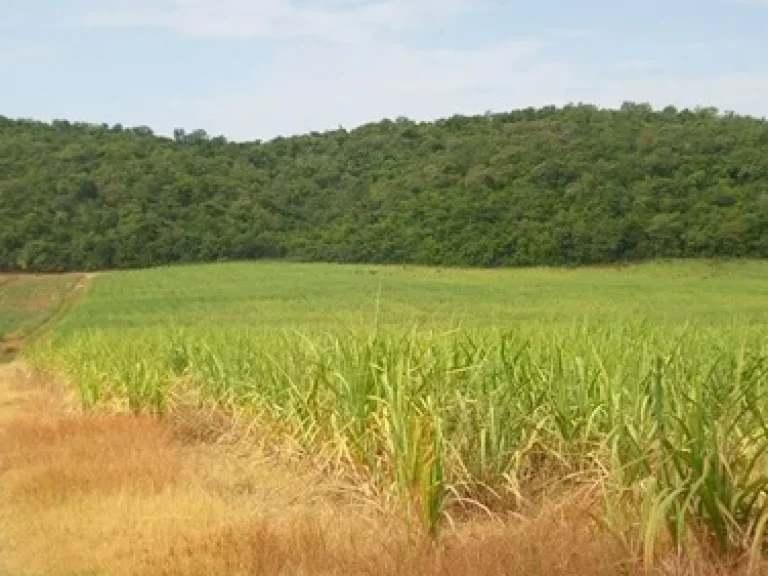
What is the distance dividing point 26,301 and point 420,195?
3386cm

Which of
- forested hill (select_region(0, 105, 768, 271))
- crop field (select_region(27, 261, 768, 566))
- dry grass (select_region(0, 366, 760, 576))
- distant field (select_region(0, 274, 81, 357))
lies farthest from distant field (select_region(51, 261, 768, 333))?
dry grass (select_region(0, 366, 760, 576))

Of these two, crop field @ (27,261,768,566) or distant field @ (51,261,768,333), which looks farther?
distant field @ (51,261,768,333)

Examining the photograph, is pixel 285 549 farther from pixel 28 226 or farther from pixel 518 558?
pixel 28 226

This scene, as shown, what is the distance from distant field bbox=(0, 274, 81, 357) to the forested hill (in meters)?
4.71

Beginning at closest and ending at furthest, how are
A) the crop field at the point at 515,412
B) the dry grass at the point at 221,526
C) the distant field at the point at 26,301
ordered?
the crop field at the point at 515,412
the dry grass at the point at 221,526
the distant field at the point at 26,301

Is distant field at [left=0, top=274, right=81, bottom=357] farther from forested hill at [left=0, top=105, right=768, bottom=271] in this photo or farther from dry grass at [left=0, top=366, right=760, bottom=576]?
dry grass at [left=0, top=366, right=760, bottom=576]

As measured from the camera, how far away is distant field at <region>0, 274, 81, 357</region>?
4988 cm

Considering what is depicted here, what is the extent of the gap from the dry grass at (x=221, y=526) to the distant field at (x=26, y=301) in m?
37.3

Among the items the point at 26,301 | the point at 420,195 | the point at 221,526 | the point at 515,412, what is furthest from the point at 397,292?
the point at 221,526

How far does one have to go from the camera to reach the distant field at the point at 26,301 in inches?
1964

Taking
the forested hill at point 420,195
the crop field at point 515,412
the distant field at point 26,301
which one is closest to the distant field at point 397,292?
the distant field at point 26,301

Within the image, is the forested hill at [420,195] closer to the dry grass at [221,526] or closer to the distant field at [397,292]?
the distant field at [397,292]

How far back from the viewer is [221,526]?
654 centimetres

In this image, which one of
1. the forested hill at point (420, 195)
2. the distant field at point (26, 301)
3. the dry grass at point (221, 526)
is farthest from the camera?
the forested hill at point (420, 195)
